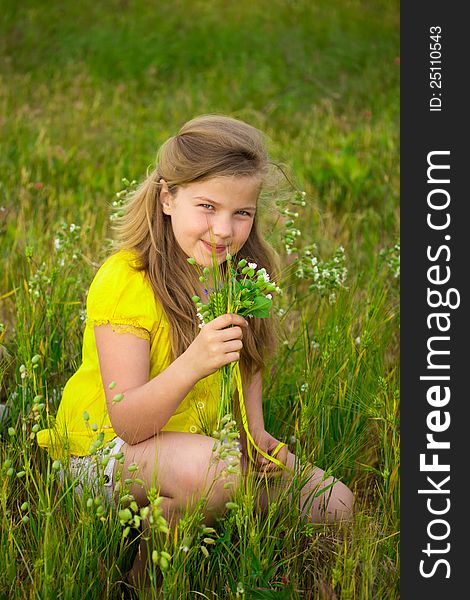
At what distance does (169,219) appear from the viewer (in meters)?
2.93

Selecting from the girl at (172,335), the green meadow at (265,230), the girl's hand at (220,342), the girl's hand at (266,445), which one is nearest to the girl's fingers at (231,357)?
the girl's hand at (220,342)

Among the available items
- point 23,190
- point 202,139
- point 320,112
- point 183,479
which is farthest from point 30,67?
point 183,479

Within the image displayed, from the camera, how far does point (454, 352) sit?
8.63ft

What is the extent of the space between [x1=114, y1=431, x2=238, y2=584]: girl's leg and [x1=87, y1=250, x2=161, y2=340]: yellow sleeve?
1.07ft

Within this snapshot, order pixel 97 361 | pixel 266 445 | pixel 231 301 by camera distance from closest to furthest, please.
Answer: pixel 231 301
pixel 97 361
pixel 266 445

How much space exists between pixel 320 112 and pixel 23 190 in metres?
3.09

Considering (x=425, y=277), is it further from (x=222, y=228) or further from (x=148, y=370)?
(x=148, y=370)

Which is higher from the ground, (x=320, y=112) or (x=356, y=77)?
(x=356, y=77)

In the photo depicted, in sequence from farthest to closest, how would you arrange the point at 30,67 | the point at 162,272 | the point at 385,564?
the point at 30,67 → the point at 162,272 → the point at 385,564

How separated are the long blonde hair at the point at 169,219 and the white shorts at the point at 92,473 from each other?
374mm

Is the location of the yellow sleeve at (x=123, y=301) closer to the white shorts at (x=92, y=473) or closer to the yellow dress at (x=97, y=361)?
the yellow dress at (x=97, y=361)

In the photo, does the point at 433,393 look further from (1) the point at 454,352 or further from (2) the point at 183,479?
(2) the point at 183,479

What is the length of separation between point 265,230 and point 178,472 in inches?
46.4

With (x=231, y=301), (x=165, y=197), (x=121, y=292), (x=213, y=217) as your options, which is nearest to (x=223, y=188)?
(x=213, y=217)
